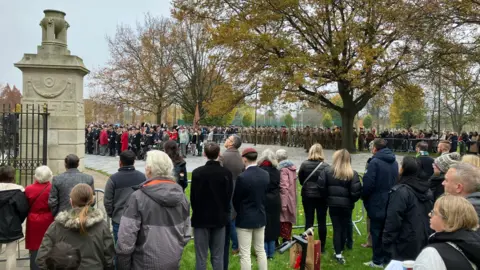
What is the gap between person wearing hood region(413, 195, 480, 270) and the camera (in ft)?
8.22

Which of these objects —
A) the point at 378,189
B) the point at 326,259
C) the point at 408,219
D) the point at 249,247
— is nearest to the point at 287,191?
the point at 326,259

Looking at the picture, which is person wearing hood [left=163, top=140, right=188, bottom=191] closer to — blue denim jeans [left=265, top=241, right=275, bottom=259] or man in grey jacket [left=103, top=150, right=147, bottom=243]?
man in grey jacket [left=103, top=150, right=147, bottom=243]

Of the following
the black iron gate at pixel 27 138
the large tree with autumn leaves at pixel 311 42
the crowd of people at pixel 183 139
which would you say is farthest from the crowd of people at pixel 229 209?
the large tree with autumn leaves at pixel 311 42

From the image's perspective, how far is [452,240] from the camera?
8.46 feet

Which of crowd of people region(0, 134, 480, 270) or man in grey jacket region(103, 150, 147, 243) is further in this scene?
man in grey jacket region(103, 150, 147, 243)

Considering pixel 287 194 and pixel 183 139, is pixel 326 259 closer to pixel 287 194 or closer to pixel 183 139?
pixel 287 194

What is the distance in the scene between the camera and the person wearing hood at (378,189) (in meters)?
Result: 5.98

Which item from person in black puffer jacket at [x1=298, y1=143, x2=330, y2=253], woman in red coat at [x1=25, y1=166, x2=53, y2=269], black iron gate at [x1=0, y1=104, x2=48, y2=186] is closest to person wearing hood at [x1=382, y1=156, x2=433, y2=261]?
person in black puffer jacket at [x1=298, y1=143, x2=330, y2=253]

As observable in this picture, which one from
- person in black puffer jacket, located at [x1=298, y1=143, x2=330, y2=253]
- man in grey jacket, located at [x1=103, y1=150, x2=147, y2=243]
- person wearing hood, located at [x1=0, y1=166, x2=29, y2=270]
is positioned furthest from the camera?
person in black puffer jacket, located at [x1=298, y1=143, x2=330, y2=253]

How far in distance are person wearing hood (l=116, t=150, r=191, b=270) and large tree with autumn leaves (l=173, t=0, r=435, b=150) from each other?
700 inches

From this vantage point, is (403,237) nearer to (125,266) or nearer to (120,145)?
(125,266)

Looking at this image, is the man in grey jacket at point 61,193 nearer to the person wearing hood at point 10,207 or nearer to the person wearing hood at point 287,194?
the person wearing hood at point 10,207

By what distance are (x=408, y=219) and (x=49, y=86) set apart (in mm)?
8180

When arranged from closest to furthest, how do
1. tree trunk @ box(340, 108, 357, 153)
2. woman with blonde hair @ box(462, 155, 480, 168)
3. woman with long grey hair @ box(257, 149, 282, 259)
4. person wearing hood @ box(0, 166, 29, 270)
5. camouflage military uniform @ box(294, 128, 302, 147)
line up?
1. person wearing hood @ box(0, 166, 29, 270)
2. woman with blonde hair @ box(462, 155, 480, 168)
3. woman with long grey hair @ box(257, 149, 282, 259)
4. tree trunk @ box(340, 108, 357, 153)
5. camouflage military uniform @ box(294, 128, 302, 147)
